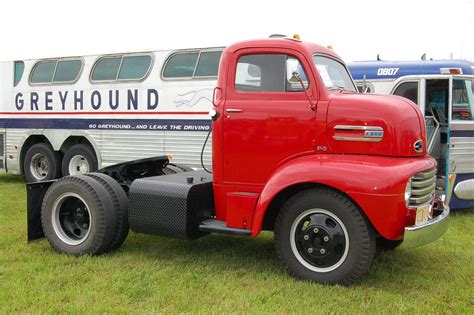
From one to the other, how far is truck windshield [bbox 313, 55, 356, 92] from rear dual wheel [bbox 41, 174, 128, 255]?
8.25 ft

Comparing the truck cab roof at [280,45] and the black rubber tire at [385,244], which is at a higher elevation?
the truck cab roof at [280,45]

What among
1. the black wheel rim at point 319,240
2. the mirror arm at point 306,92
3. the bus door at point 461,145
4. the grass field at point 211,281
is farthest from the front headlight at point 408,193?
the bus door at point 461,145

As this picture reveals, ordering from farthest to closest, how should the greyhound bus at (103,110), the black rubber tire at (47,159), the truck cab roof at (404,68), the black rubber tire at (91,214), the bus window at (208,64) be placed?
1. the black rubber tire at (47,159)
2. the truck cab roof at (404,68)
3. the greyhound bus at (103,110)
4. the bus window at (208,64)
5. the black rubber tire at (91,214)

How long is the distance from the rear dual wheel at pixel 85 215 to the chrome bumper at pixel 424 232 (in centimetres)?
294

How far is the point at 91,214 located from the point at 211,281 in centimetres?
159

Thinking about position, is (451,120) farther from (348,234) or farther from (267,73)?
(348,234)

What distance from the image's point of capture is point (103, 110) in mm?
10477

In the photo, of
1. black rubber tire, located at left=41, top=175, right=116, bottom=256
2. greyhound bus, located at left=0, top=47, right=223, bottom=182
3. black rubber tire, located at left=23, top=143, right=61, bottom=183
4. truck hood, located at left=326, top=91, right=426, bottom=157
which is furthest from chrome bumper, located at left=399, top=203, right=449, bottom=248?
black rubber tire, located at left=23, top=143, right=61, bottom=183

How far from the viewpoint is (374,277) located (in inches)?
200

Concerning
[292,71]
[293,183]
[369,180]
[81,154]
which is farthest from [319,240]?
[81,154]

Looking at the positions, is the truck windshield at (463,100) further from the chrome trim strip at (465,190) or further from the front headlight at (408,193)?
the front headlight at (408,193)

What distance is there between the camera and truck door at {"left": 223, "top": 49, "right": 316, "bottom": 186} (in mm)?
4957

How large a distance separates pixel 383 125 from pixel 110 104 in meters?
6.99

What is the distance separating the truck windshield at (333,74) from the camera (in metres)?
5.12
